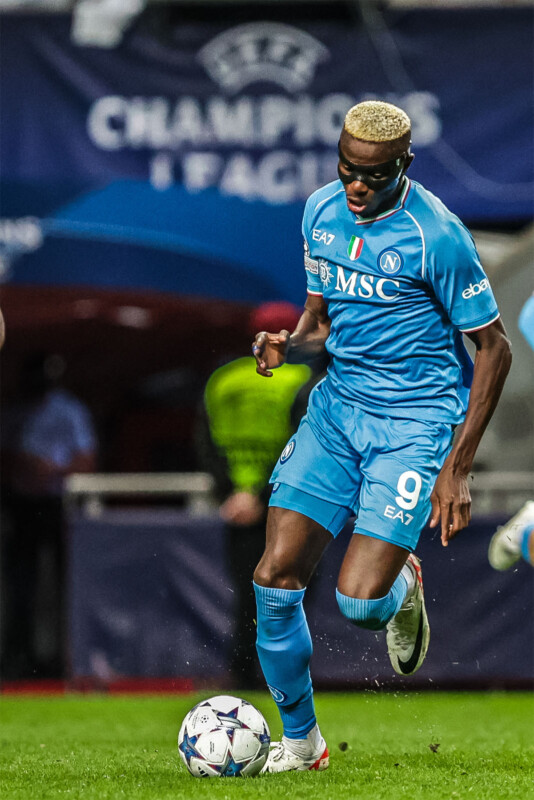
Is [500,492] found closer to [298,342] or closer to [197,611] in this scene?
[197,611]

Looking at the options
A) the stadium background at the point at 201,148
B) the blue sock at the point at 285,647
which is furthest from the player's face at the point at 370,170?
the stadium background at the point at 201,148

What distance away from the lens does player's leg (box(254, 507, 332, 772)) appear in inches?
206

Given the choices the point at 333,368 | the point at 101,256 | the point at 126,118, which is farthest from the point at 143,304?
the point at 333,368

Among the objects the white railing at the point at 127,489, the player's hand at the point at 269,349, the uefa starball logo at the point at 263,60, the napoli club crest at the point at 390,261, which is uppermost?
the uefa starball logo at the point at 263,60

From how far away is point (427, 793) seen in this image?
4664 mm

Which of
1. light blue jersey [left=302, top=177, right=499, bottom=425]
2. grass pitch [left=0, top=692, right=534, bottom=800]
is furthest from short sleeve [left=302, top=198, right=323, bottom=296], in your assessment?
grass pitch [left=0, top=692, right=534, bottom=800]

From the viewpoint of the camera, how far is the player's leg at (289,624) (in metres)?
5.24

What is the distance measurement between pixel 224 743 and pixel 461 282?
1.95 m

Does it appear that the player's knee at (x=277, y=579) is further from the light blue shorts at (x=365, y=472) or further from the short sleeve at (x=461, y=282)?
the short sleeve at (x=461, y=282)

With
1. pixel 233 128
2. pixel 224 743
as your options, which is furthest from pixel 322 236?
pixel 233 128

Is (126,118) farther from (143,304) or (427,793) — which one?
(427,793)

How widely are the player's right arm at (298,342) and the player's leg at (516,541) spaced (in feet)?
5.09

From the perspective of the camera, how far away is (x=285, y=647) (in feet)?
17.3

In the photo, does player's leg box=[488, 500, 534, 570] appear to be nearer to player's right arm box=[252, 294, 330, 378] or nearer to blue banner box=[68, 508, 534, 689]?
player's right arm box=[252, 294, 330, 378]
